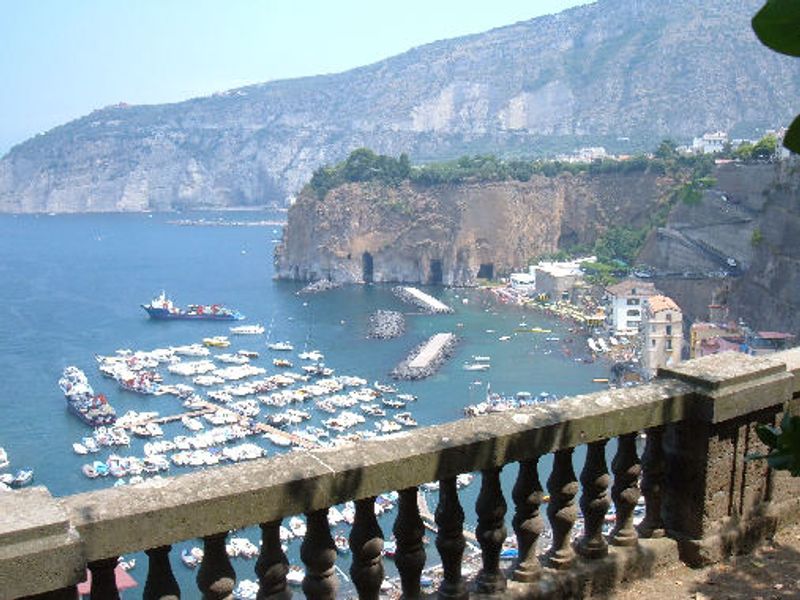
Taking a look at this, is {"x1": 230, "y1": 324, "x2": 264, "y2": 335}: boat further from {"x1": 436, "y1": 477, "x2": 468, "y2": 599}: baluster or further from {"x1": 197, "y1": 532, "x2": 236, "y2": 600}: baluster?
{"x1": 197, "y1": 532, "x2": 236, "y2": 600}: baluster

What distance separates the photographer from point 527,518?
2.68 m

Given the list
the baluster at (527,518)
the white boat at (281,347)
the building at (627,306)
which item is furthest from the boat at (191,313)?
the baluster at (527,518)

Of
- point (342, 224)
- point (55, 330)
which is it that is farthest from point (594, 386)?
point (342, 224)

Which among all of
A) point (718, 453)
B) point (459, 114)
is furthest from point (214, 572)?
point (459, 114)

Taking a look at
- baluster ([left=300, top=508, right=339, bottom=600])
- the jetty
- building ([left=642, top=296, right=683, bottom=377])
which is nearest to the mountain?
the jetty

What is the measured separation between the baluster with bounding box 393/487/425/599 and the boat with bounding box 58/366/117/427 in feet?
102

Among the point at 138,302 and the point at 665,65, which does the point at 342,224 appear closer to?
the point at 138,302

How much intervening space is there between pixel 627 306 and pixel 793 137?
144 feet

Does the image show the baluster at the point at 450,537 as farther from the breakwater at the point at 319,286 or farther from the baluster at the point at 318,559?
the breakwater at the point at 319,286

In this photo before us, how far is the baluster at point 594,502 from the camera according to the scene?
2891mm

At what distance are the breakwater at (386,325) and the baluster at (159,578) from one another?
45465 millimetres

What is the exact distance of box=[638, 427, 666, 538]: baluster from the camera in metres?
3.12

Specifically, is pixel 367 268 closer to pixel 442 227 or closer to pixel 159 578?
pixel 442 227

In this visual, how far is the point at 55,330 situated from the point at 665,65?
109303 millimetres
